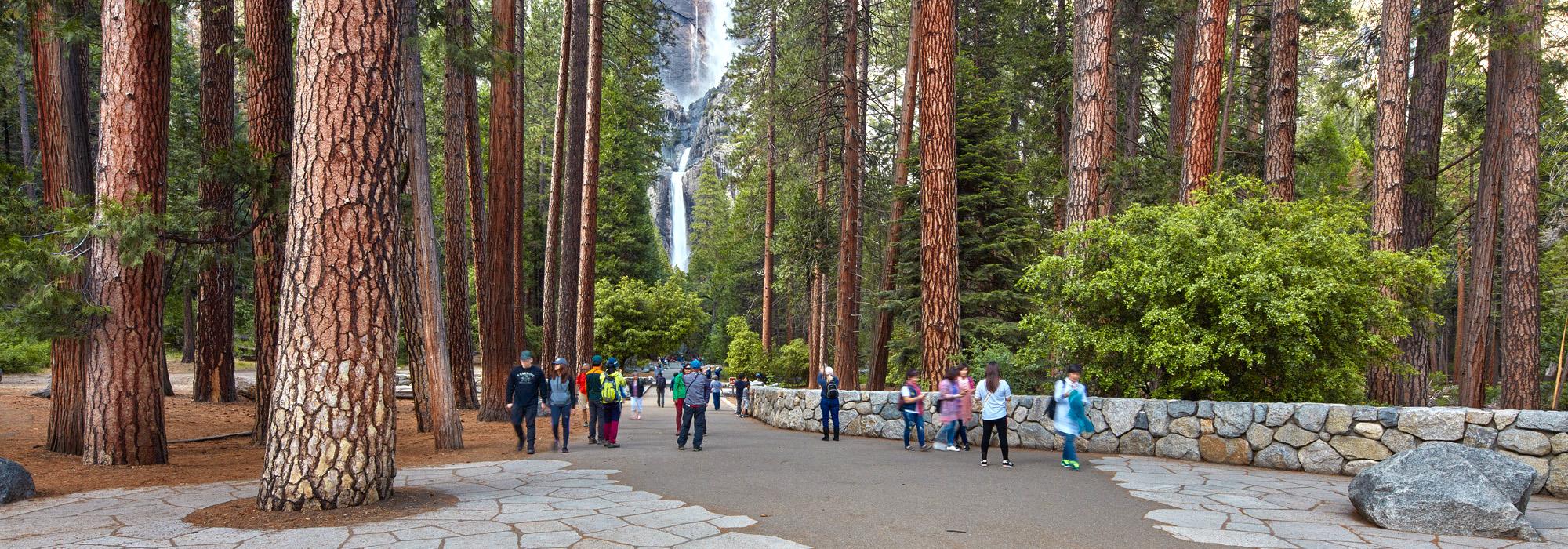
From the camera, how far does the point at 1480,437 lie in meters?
7.77

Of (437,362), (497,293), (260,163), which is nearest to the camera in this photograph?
(260,163)

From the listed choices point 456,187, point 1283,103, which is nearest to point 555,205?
point 456,187

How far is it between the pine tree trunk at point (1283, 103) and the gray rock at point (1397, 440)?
550 centimetres

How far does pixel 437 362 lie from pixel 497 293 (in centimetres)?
485

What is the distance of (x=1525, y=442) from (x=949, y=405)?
572 cm

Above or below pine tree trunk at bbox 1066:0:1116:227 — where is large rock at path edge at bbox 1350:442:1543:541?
below

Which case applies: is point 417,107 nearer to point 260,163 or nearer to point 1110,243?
point 260,163

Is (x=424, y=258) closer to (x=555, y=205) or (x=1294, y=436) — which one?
(x=555, y=205)

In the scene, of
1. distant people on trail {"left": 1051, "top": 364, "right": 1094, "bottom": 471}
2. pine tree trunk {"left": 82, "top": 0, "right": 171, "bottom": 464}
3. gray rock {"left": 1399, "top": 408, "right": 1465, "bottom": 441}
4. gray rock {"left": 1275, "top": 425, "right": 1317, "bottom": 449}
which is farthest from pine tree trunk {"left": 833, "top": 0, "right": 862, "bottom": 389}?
pine tree trunk {"left": 82, "top": 0, "right": 171, "bottom": 464}

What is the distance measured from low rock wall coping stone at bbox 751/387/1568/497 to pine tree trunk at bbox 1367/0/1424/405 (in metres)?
5.40

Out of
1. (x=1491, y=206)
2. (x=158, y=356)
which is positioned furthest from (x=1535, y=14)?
(x=158, y=356)

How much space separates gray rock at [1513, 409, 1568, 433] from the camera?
736cm

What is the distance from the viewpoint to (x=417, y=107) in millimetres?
12203

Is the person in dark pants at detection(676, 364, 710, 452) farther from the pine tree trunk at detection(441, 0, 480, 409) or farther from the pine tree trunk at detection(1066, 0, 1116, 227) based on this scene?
the pine tree trunk at detection(1066, 0, 1116, 227)
